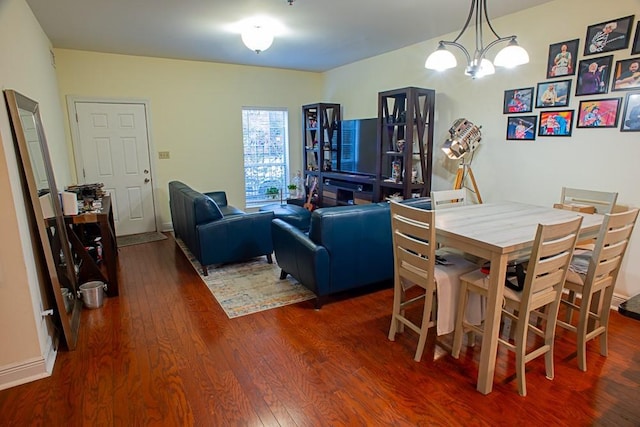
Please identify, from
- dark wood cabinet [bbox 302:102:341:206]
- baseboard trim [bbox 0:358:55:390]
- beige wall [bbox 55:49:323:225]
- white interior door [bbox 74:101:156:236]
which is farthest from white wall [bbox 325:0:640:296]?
baseboard trim [bbox 0:358:55:390]

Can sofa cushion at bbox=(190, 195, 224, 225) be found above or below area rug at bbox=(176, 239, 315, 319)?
above

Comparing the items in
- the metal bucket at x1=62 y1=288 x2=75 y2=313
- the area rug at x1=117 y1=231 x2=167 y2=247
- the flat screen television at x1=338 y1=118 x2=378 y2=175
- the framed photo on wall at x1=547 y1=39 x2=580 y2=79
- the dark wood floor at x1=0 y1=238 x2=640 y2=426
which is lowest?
the dark wood floor at x1=0 y1=238 x2=640 y2=426

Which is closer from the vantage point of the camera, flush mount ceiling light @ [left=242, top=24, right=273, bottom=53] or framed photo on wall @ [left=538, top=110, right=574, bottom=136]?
framed photo on wall @ [left=538, top=110, right=574, bottom=136]

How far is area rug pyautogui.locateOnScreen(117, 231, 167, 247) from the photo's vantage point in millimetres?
5016

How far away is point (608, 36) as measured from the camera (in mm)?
2852

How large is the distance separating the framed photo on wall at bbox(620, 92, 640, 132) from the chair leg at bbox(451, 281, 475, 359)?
195 cm

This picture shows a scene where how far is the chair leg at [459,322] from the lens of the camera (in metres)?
2.26

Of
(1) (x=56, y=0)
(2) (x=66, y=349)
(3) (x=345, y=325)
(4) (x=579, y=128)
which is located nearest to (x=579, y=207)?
(4) (x=579, y=128)

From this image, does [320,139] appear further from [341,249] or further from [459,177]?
[341,249]

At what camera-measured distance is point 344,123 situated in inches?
225

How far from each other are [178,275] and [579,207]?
3802 millimetres

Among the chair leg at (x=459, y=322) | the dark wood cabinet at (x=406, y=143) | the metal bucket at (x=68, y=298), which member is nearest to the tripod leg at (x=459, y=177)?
the dark wood cabinet at (x=406, y=143)

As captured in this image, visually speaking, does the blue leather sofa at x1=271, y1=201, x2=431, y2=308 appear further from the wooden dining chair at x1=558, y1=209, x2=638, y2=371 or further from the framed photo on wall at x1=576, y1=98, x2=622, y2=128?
the framed photo on wall at x1=576, y1=98, x2=622, y2=128

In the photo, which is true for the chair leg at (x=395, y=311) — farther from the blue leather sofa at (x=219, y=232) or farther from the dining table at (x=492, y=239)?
the blue leather sofa at (x=219, y=232)
